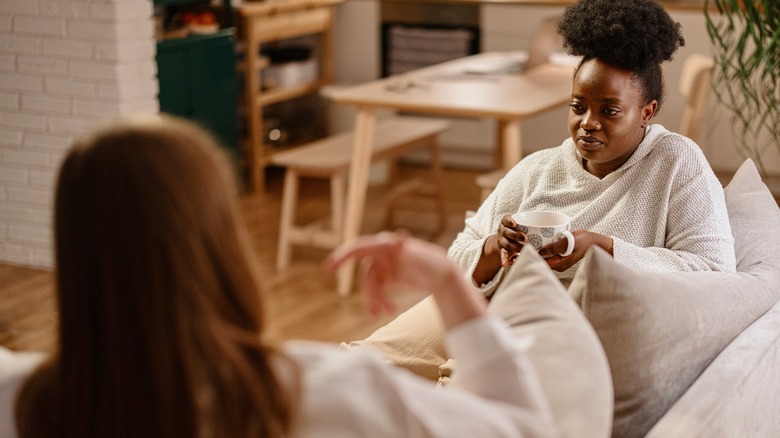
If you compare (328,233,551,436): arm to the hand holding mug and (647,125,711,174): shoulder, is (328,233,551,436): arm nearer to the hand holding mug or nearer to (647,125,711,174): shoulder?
the hand holding mug

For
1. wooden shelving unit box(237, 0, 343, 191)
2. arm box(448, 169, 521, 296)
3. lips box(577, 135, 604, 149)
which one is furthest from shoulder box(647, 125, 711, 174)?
wooden shelving unit box(237, 0, 343, 191)

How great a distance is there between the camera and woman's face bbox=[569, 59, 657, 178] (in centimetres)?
201

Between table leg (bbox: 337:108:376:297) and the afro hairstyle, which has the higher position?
the afro hairstyle

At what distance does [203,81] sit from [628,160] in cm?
316

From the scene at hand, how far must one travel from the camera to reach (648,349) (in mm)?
1421

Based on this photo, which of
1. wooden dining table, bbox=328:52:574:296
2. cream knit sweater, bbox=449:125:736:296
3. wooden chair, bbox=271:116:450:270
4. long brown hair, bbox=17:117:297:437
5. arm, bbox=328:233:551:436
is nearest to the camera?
long brown hair, bbox=17:117:297:437

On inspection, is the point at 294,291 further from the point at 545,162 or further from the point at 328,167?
the point at 545,162

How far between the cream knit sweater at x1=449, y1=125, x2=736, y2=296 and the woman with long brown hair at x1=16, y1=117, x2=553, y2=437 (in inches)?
37.9

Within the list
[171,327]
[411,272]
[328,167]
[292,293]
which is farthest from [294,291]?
[171,327]

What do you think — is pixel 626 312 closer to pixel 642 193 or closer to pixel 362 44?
pixel 642 193

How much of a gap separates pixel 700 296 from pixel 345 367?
28.2 inches

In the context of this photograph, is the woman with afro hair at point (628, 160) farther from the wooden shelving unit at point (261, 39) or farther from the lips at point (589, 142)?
the wooden shelving unit at point (261, 39)

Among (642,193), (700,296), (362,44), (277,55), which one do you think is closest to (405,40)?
(362,44)

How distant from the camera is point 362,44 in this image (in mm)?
5879
